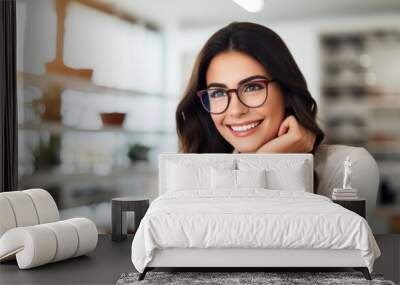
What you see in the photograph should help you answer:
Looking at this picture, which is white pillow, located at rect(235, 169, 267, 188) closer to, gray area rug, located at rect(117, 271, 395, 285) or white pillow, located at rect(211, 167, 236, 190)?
white pillow, located at rect(211, 167, 236, 190)

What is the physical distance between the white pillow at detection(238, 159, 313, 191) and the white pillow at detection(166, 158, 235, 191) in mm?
299

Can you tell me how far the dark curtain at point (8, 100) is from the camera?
617cm

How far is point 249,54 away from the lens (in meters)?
5.90

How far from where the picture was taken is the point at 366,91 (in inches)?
234

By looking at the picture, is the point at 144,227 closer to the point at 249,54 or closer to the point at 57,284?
the point at 57,284

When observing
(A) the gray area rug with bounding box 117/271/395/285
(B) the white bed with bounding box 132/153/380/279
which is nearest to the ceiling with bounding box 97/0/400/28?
(B) the white bed with bounding box 132/153/380/279

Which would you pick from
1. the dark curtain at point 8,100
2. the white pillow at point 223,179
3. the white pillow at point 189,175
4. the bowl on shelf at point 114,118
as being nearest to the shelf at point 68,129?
the bowl on shelf at point 114,118

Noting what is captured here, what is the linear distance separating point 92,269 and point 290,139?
95.5 inches

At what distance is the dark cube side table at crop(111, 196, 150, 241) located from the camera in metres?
5.60

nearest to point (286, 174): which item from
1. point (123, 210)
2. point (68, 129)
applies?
point (123, 210)

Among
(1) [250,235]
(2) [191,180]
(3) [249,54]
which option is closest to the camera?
Result: (1) [250,235]

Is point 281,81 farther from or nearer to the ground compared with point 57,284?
farther from the ground

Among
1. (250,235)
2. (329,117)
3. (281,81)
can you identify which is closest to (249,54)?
(281,81)

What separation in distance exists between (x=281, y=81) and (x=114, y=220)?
2116 mm
